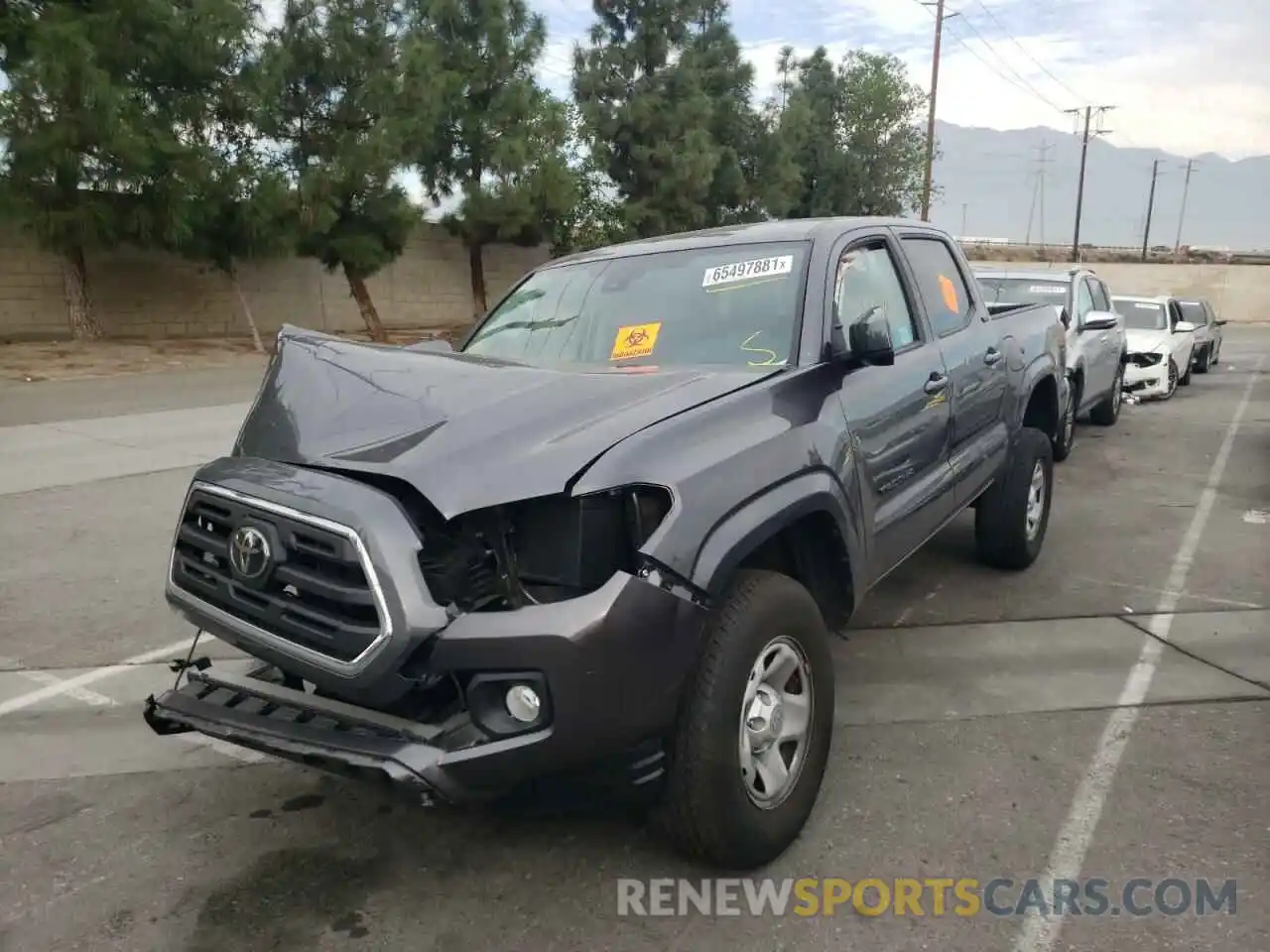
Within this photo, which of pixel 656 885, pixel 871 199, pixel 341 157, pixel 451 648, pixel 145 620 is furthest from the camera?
pixel 871 199

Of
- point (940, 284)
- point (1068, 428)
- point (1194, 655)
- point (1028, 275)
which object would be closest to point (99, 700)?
point (940, 284)

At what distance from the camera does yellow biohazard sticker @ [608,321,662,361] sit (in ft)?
12.7

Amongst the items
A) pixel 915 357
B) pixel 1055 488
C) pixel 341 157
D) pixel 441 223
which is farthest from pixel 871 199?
pixel 915 357

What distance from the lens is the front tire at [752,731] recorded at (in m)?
2.73

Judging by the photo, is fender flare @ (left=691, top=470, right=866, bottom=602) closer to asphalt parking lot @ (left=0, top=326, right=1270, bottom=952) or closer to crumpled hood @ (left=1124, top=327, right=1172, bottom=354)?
asphalt parking lot @ (left=0, top=326, right=1270, bottom=952)

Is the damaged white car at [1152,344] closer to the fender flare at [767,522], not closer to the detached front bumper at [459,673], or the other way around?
the fender flare at [767,522]

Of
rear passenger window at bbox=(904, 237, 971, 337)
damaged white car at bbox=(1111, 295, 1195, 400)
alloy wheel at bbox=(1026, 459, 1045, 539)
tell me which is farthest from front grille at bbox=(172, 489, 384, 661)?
Answer: damaged white car at bbox=(1111, 295, 1195, 400)

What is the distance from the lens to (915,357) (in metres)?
4.25

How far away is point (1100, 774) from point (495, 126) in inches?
898

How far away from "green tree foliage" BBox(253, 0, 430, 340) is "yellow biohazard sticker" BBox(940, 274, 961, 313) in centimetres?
1669

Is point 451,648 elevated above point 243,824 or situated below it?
above

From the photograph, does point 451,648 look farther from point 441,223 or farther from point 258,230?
point 441,223

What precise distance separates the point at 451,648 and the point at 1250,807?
270cm

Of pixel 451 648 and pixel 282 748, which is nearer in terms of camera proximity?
pixel 451 648
